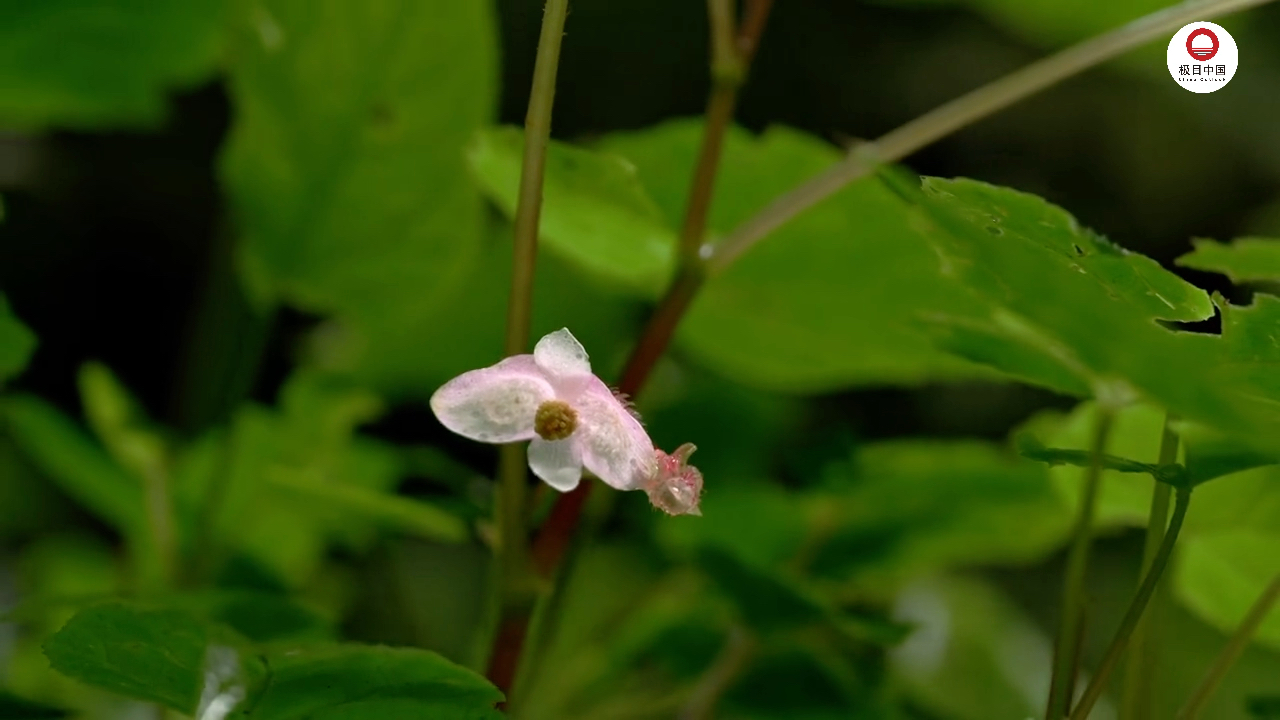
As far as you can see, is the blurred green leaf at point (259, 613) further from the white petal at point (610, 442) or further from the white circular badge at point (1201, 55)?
the white circular badge at point (1201, 55)

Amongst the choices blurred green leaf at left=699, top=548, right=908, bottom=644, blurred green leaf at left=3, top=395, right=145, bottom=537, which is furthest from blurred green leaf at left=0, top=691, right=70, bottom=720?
blurred green leaf at left=3, top=395, right=145, bottom=537

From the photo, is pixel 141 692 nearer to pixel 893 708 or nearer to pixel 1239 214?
pixel 893 708

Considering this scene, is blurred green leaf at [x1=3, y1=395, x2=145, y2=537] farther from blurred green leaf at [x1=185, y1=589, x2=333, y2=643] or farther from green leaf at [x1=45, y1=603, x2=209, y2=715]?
green leaf at [x1=45, y1=603, x2=209, y2=715]

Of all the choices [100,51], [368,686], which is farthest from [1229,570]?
[100,51]

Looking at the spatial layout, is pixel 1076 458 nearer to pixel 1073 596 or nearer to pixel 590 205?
pixel 1073 596

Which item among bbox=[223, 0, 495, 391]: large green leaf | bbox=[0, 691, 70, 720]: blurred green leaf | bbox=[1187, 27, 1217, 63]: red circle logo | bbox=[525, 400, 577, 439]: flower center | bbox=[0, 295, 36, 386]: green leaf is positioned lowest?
bbox=[0, 691, 70, 720]: blurred green leaf

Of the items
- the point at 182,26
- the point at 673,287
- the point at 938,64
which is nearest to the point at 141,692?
the point at 673,287
